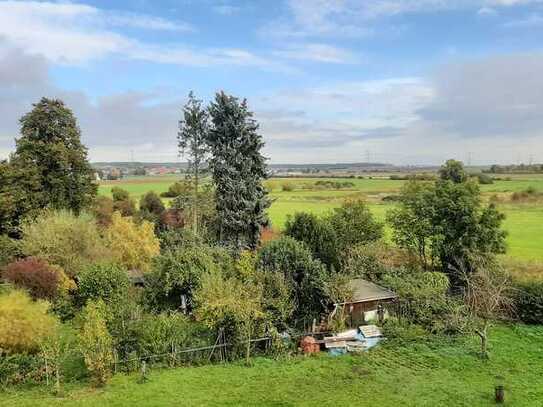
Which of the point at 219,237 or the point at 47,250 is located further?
the point at 219,237

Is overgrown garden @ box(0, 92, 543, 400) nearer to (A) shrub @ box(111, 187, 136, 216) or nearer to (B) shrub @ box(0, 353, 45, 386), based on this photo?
(B) shrub @ box(0, 353, 45, 386)

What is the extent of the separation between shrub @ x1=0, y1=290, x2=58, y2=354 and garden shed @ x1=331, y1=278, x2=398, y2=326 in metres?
12.0

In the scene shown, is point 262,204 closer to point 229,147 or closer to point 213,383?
point 229,147

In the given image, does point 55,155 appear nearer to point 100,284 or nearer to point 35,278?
point 35,278

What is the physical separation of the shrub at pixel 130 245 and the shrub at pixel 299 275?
11.7 meters

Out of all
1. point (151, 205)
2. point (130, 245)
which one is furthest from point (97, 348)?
point (151, 205)

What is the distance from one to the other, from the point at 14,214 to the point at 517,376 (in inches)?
1212

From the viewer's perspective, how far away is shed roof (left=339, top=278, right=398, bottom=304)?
834 inches

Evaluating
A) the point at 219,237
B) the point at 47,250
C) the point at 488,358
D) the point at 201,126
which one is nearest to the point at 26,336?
the point at 47,250

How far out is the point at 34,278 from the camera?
2258 cm

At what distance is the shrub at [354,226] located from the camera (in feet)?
101

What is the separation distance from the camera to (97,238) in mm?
28141

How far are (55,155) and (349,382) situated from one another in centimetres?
2532

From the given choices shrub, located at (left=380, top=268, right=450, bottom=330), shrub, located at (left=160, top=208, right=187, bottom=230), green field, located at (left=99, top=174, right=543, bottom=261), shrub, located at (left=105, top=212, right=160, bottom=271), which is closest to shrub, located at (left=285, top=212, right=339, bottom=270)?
green field, located at (left=99, top=174, right=543, bottom=261)
